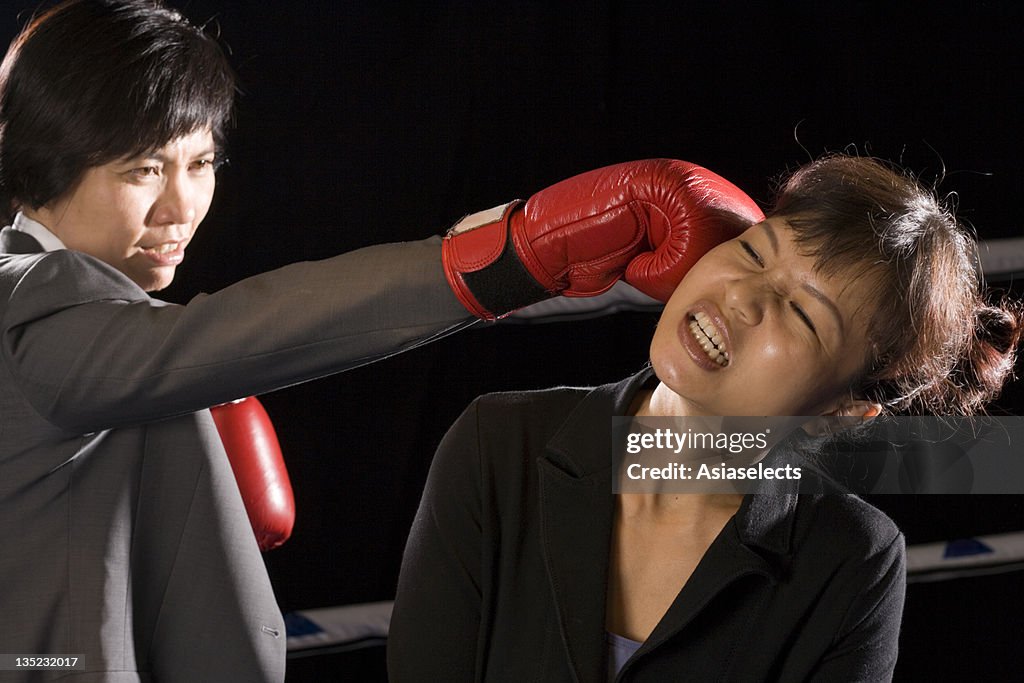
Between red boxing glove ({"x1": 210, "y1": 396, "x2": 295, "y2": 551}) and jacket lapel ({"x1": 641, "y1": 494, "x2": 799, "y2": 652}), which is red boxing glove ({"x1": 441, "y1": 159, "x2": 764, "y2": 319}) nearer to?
jacket lapel ({"x1": 641, "y1": 494, "x2": 799, "y2": 652})

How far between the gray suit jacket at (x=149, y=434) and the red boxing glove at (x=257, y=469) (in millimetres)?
360

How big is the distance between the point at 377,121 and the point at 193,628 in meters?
1.06

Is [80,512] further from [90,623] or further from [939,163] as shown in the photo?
[939,163]

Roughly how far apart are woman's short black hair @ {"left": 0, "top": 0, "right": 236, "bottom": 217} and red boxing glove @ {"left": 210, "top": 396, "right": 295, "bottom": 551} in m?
0.47

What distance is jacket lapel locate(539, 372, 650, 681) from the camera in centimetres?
123

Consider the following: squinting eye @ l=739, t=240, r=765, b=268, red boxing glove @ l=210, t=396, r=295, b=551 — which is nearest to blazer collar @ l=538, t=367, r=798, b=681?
squinting eye @ l=739, t=240, r=765, b=268

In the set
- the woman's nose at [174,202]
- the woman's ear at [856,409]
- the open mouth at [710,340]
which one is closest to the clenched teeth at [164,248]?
the woman's nose at [174,202]

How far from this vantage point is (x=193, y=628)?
121 cm

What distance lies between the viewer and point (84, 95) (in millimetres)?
1237

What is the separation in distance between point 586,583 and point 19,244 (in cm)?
80

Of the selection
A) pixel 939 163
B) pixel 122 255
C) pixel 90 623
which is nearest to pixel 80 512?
pixel 90 623

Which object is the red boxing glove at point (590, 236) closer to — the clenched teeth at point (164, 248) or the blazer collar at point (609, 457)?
the blazer collar at point (609, 457)

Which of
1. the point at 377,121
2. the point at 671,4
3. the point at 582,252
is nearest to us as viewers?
the point at 582,252

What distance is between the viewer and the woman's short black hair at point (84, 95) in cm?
124
